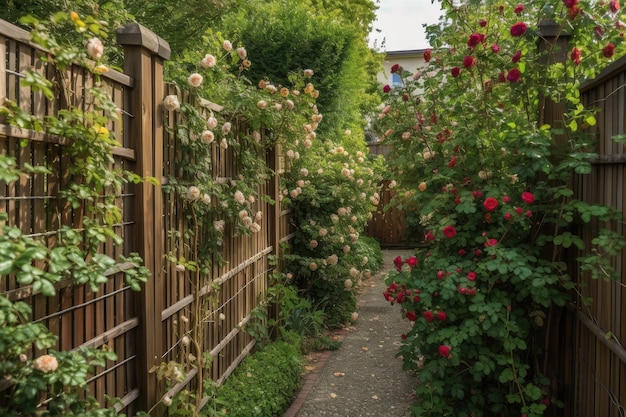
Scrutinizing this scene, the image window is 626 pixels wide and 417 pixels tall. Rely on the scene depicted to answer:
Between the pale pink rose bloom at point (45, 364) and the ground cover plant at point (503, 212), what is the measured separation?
2.34m

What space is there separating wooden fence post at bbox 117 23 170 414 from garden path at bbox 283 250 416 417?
179 centimetres

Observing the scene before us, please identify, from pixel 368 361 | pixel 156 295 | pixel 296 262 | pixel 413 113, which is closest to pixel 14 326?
pixel 156 295

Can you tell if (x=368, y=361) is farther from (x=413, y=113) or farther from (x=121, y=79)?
(x=121, y=79)

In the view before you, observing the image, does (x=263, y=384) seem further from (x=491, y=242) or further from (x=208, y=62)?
(x=208, y=62)

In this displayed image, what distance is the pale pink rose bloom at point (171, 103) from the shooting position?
3.12m

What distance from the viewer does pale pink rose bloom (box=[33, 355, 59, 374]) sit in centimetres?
189

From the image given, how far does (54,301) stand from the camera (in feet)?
7.19

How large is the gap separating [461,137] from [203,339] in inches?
83.8

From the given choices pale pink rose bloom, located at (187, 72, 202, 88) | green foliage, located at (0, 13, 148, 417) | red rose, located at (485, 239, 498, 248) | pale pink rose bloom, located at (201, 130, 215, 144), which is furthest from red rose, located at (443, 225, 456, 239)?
green foliage, located at (0, 13, 148, 417)

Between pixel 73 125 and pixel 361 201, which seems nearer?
pixel 73 125

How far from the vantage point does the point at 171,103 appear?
3.12 metres

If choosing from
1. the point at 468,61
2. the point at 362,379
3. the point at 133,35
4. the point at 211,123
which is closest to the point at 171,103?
the point at 133,35

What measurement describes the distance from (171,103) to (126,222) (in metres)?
0.70

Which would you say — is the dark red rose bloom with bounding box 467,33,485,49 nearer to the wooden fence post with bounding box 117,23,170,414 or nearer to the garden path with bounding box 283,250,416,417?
the wooden fence post with bounding box 117,23,170,414
